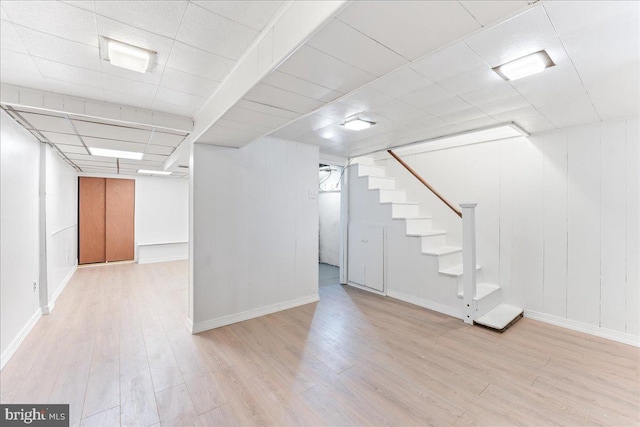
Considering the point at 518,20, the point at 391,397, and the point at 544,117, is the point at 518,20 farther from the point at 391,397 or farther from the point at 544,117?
the point at 391,397

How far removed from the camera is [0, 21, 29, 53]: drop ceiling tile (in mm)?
1539

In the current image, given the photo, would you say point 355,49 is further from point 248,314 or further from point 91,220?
point 91,220

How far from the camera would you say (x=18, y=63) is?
1926 mm

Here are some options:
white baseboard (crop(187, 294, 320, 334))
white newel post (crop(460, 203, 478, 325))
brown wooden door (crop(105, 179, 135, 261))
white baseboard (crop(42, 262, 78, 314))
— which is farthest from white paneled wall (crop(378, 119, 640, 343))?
brown wooden door (crop(105, 179, 135, 261))

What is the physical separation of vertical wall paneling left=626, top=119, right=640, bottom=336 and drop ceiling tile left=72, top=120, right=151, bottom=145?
5230 mm

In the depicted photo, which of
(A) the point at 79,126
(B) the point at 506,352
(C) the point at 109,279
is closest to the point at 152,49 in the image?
(A) the point at 79,126

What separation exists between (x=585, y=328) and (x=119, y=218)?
9.15 meters

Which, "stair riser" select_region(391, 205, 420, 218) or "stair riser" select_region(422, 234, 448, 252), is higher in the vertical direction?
"stair riser" select_region(391, 205, 420, 218)

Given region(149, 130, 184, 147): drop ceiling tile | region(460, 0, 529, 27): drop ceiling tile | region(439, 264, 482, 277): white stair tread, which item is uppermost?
region(149, 130, 184, 147): drop ceiling tile

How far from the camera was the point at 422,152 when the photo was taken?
454 centimetres

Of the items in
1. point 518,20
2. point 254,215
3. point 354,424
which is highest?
point 518,20

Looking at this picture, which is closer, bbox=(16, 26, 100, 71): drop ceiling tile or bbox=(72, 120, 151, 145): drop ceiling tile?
bbox=(16, 26, 100, 71): drop ceiling tile

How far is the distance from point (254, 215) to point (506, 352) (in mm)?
3087

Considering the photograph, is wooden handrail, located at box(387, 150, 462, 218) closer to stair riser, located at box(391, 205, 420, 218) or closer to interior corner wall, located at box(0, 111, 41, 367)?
stair riser, located at box(391, 205, 420, 218)
